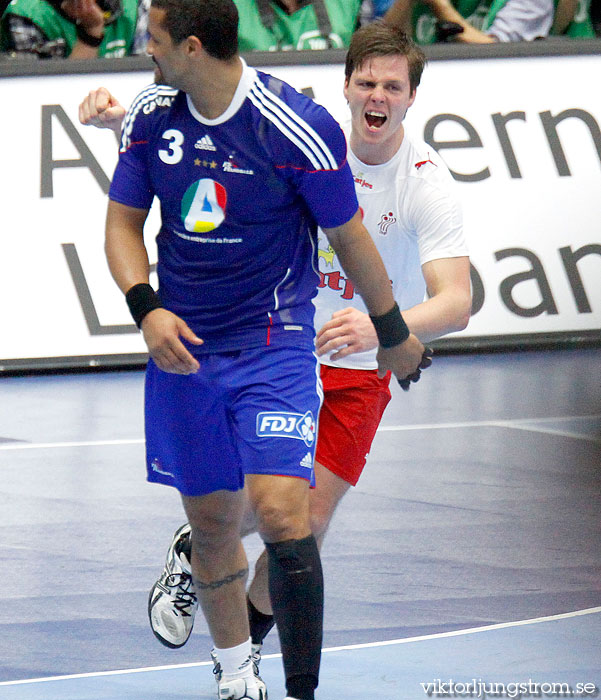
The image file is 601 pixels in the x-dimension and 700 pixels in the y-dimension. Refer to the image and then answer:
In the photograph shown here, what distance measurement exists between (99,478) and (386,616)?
8.39ft

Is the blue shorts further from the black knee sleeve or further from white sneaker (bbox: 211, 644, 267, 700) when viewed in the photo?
white sneaker (bbox: 211, 644, 267, 700)

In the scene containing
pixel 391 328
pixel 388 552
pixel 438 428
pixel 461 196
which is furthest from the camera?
pixel 461 196

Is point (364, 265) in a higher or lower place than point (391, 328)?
higher

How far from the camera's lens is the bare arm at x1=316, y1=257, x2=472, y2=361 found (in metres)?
3.94

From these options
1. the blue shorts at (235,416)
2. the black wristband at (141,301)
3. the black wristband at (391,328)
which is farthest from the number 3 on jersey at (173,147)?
the black wristband at (391,328)

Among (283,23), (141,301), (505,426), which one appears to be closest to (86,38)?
(283,23)

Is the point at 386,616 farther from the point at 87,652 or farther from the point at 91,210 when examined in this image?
the point at 91,210

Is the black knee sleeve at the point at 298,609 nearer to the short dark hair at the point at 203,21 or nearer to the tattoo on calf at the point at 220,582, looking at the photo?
the tattoo on calf at the point at 220,582

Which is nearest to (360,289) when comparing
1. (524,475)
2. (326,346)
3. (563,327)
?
(326,346)

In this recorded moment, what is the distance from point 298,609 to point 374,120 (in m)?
1.78

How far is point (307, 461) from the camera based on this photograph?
379cm

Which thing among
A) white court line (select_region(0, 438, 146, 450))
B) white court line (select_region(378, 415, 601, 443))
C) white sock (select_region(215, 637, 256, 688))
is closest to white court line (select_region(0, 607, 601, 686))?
white sock (select_region(215, 637, 256, 688))

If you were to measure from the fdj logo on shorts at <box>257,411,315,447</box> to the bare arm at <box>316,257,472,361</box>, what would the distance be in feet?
0.75

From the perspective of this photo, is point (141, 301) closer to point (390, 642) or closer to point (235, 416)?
point (235, 416)
